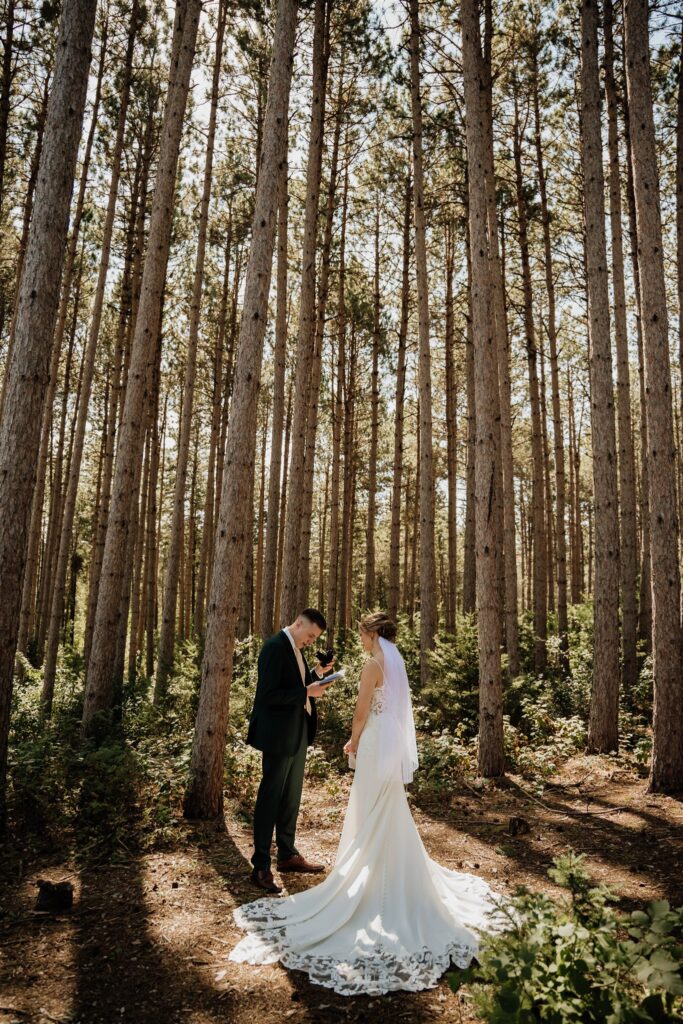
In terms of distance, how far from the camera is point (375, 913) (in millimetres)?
3848

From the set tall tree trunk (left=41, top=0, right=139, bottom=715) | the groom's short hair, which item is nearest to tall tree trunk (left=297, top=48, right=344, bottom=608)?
tall tree trunk (left=41, top=0, right=139, bottom=715)

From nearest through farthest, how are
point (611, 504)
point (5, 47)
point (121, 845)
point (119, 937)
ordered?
point (119, 937)
point (121, 845)
point (611, 504)
point (5, 47)

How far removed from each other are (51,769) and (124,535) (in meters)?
3.24

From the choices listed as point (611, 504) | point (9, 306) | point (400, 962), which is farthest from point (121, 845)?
point (9, 306)

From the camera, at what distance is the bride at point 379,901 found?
3.42 metres

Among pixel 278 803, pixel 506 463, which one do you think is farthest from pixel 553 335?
pixel 278 803

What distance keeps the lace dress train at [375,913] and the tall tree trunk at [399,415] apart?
27.1 feet

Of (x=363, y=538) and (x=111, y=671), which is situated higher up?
(x=363, y=538)

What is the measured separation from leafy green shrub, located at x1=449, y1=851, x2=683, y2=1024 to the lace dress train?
924 millimetres

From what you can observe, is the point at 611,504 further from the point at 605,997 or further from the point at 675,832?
the point at 605,997

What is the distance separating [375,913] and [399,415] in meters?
11.2

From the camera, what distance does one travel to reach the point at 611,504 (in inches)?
296

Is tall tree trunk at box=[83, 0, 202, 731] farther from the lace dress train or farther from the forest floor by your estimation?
the lace dress train

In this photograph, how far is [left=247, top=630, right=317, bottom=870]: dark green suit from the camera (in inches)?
183
